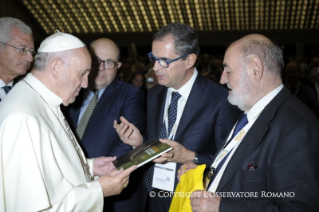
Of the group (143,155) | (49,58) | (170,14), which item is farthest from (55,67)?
(170,14)

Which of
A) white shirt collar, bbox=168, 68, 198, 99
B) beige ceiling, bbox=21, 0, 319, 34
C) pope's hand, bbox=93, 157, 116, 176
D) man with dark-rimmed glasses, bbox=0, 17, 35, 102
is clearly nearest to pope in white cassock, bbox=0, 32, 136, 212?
pope's hand, bbox=93, 157, 116, 176

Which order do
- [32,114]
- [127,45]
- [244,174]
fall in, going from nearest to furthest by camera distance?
[244,174] → [32,114] → [127,45]

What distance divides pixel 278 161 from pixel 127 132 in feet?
3.97

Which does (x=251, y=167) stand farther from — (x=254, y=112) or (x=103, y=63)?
(x=103, y=63)

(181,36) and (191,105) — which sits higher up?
(181,36)

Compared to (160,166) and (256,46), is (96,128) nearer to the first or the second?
(160,166)

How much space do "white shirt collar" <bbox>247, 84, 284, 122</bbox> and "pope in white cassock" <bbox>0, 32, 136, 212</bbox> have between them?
0.76m

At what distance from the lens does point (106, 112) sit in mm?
2500

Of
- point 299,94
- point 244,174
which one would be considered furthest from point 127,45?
point 244,174

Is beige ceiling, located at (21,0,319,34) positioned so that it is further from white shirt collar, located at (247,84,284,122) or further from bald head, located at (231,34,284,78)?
white shirt collar, located at (247,84,284,122)

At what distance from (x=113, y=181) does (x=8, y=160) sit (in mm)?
569

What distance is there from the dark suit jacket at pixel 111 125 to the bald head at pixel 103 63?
3.4 inches

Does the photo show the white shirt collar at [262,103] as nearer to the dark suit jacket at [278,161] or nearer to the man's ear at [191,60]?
the dark suit jacket at [278,161]

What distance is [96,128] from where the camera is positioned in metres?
2.45
